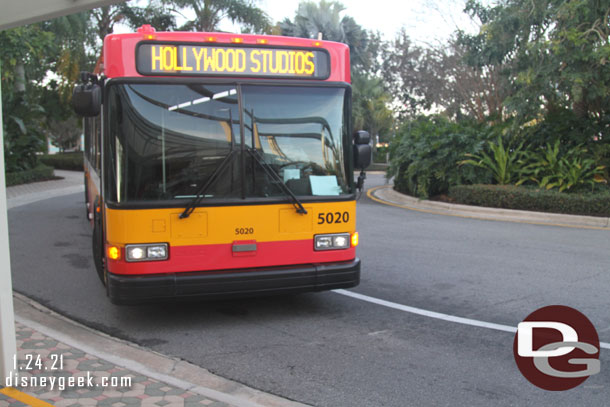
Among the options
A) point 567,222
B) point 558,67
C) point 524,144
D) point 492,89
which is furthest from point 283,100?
point 492,89

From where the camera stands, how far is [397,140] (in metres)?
21.0

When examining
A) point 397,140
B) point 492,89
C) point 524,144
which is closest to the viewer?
point 524,144

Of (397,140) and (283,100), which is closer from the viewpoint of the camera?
(283,100)

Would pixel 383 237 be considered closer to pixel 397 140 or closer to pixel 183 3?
pixel 397 140

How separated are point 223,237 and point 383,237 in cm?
621

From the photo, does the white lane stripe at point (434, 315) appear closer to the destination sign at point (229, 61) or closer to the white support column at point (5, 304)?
the destination sign at point (229, 61)

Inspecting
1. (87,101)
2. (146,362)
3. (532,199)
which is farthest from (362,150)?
(532,199)

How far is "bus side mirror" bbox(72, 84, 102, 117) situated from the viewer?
566 cm

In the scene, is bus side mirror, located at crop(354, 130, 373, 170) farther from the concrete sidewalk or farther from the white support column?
the white support column

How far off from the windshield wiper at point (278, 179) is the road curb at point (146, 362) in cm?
185

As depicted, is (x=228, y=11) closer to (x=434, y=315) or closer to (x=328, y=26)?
(x=328, y=26)

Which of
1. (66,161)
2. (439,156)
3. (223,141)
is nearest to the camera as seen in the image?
(223,141)

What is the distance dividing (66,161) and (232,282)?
32.3m

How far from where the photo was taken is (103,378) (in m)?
4.51
